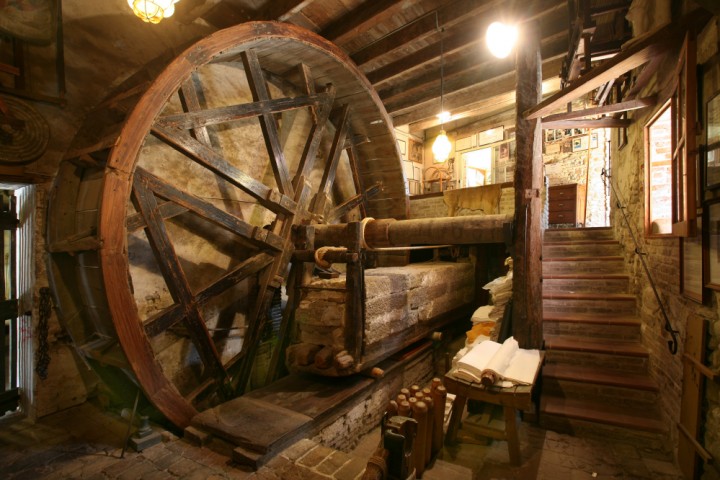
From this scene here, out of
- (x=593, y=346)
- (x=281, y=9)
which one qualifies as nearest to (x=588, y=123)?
(x=593, y=346)

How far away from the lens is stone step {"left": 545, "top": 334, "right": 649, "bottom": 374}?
4.54 m

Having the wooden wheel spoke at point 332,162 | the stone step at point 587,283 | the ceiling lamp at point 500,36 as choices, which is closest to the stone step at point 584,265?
the stone step at point 587,283

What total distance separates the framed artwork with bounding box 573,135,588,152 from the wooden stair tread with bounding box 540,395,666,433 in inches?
415

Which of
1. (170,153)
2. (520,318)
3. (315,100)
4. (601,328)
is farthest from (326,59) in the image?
(601,328)

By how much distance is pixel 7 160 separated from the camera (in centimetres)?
340

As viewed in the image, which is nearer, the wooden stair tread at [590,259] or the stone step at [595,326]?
the stone step at [595,326]

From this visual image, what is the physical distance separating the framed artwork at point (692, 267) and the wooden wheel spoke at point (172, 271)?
4.82 meters

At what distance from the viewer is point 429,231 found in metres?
4.59

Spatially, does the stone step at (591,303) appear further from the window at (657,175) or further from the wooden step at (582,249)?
the wooden step at (582,249)

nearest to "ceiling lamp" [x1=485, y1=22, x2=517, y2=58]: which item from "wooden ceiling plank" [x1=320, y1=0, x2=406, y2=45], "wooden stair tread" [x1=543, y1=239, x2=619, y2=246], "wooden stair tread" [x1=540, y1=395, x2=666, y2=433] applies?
"wooden ceiling plank" [x1=320, y1=0, x2=406, y2=45]

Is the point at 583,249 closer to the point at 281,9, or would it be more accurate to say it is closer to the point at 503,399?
the point at 503,399

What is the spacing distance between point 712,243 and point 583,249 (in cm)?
424

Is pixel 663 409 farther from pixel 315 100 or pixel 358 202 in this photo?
pixel 315 100

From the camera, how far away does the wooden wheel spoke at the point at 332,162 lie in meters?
5.78
